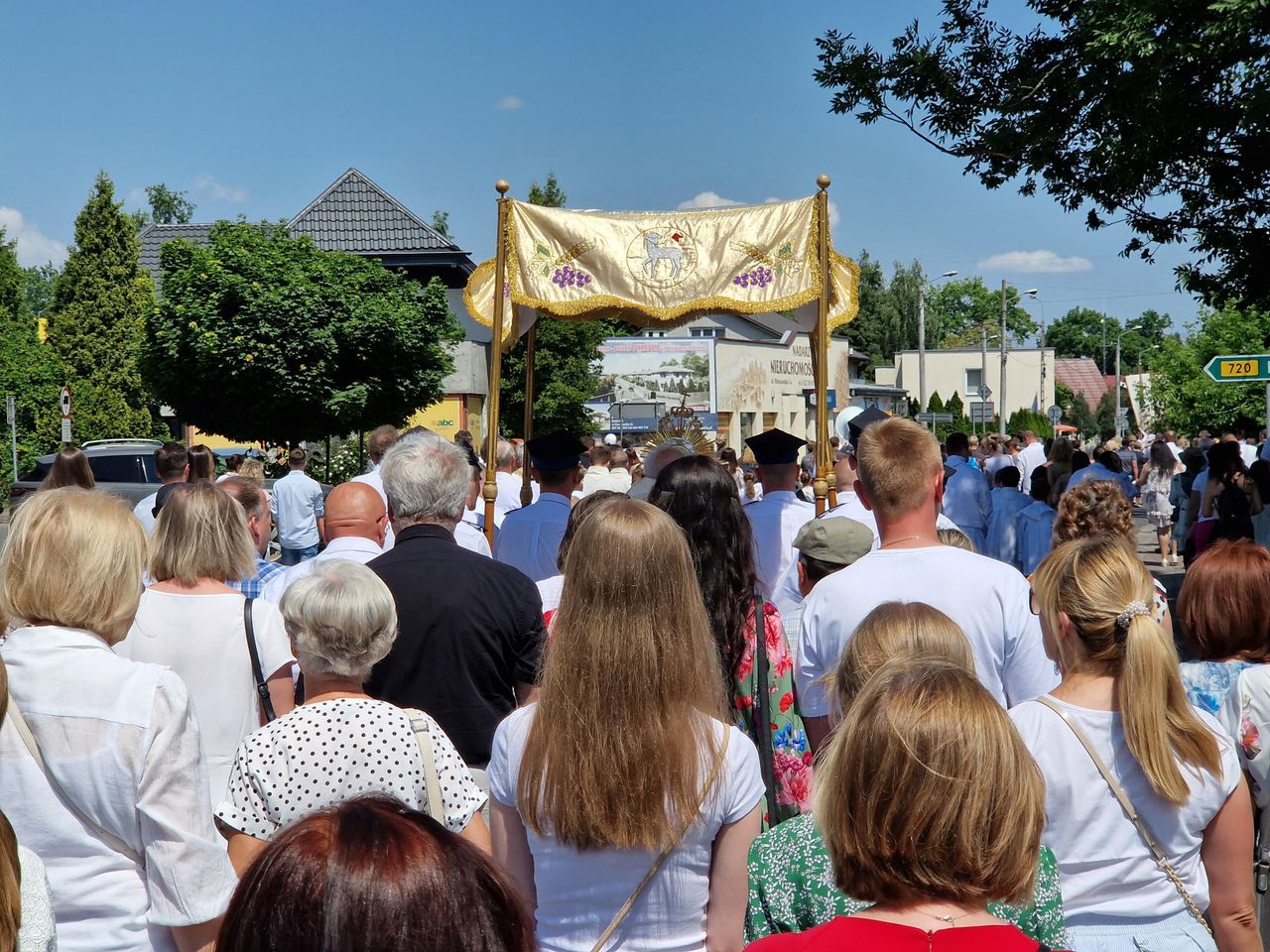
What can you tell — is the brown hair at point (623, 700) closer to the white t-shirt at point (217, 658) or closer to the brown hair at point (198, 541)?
the white t-shirt at point (217, 658)

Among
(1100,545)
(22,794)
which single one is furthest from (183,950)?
(1100,545)

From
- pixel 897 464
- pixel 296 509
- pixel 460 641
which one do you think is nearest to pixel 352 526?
pixel 460 641

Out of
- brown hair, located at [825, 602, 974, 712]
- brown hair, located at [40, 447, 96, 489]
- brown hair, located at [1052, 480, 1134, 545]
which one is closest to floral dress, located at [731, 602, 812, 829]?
brown hair, located at [825, 602, 974, 712]

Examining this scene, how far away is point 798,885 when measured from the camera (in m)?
2.34

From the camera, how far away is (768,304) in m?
8.02

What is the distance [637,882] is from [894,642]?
0.78m

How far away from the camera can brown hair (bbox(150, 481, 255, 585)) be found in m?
3.98

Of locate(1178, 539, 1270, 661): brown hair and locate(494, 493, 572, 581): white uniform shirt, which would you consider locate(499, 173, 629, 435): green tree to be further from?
locate(1178, 539, 1270, 661): brown hair

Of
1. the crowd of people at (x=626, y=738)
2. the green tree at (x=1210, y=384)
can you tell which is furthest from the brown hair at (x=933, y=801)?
the green tree at (x=1210, y=384)

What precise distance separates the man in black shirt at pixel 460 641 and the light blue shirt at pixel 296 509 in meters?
6.93

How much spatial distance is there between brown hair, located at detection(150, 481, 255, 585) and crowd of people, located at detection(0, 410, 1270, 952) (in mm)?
12

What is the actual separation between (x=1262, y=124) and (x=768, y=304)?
3.31 metres

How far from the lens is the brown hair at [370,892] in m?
1.15

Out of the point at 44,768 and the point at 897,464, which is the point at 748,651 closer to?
the point at 897,464
